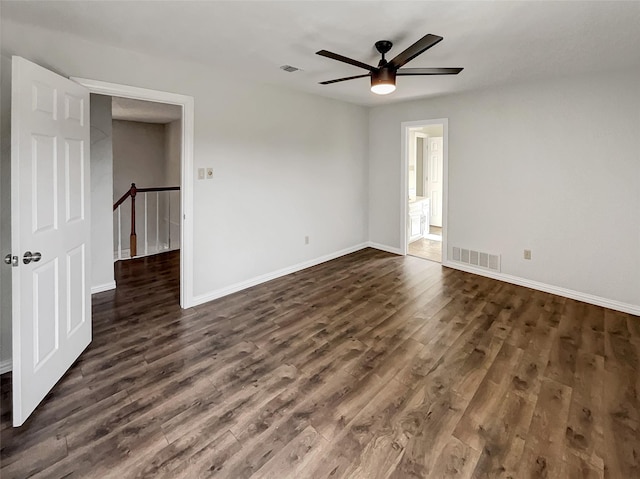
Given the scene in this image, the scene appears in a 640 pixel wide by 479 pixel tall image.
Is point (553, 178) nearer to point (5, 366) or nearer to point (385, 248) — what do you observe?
point (385, 248)

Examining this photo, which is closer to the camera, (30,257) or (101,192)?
(30,257)

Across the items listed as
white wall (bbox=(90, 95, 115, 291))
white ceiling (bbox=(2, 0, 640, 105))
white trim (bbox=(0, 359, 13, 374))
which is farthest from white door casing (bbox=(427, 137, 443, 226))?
white trim (bbox=(0, 359, 13, 374))

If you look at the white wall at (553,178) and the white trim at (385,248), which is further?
the white trim at (385,248)

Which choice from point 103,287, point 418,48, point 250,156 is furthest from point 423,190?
point 103,287

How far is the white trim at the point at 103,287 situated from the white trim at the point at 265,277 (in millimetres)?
1237

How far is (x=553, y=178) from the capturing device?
13.2ft

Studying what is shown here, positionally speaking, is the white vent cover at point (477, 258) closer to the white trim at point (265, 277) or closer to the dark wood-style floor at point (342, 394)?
the dark wood-style floor at point (342, 394)

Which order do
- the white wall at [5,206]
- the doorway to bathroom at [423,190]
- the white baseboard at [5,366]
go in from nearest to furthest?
the white wall at [5,206] → the white baseboard at [5,366] → the doorway to bathroom at [423,190]

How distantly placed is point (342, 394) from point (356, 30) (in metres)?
2.58

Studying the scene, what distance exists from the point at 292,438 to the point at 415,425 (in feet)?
2.34

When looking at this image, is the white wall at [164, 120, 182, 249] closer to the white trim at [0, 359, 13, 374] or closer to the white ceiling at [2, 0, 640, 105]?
the white ceiling at [2, 0, 640, 105]

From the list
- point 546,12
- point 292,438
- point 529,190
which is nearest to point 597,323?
point 529,190

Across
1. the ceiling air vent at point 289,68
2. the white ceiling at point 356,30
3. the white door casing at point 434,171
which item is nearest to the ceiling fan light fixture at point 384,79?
the white ceiling at point 356,30

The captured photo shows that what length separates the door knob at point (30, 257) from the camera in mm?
1979
